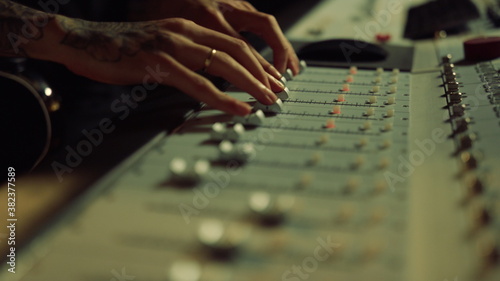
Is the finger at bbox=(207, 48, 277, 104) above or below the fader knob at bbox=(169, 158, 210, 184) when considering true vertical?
below

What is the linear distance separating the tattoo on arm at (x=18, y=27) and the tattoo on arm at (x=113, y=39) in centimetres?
5

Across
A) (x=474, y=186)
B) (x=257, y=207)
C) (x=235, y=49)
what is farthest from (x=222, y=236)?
(x=235, y=49)

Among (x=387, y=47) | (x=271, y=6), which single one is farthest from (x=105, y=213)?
(x=271, y=6)

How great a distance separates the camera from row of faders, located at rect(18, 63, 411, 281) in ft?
1.35

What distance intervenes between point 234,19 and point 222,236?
820 mm

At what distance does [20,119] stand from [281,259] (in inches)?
23.0

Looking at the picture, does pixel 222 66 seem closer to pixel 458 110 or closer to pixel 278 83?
pixel 278 83

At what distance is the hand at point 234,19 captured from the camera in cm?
102

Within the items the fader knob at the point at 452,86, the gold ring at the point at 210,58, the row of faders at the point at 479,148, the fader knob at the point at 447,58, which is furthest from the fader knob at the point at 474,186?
the fader knob at the point at 447,58

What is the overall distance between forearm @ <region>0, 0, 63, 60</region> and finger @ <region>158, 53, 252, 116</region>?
24cm

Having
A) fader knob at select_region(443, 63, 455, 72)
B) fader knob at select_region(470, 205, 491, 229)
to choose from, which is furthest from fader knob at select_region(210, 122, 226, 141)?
fader knob at select_region(443, 63, 455, 72)

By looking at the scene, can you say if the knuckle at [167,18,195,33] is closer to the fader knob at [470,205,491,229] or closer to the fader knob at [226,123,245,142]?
the fader knob at [226,123,245,142]

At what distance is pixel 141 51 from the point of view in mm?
831

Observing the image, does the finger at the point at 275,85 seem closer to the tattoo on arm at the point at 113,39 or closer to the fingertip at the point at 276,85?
the fingertip at the point at 276,85
